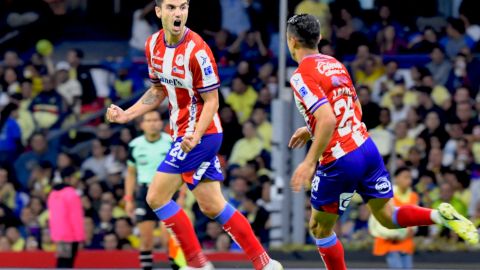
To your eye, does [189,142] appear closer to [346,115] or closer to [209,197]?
[209,197]

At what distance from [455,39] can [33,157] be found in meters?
5.56

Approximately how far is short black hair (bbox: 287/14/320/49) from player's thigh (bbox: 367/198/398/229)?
3.75ft

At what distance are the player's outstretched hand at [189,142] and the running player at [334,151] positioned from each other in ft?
2.52

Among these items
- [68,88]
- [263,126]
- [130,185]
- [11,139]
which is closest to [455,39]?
[263,126]

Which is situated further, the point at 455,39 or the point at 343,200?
the point at 455,39

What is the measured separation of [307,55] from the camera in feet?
30.8

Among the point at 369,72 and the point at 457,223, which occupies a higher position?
the point at 457,223

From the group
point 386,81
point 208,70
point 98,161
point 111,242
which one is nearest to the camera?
point 208,70

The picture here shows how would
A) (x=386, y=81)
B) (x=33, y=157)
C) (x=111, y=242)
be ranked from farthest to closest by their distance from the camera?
(x=33, y=157) → (x=386, y=81) → (x=111, y=242)

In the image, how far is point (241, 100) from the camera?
1759cm

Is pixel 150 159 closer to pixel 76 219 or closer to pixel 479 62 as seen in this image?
pixel 76 219

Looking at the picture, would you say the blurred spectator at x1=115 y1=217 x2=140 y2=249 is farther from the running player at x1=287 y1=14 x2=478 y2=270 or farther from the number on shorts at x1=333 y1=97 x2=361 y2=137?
the number on shorts at x1=333 y1=97 x2=361 y2=137

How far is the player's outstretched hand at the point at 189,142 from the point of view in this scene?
32.4 ft

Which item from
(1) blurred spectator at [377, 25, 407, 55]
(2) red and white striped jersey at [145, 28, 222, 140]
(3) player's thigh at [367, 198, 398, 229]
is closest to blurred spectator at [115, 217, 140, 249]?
(1) blurred spectator at [377, 25, 407, 55]
